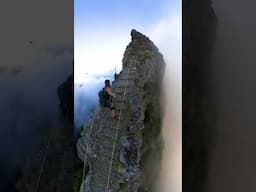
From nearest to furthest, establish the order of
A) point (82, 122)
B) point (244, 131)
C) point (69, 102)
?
1. point (244, 131)
2. point (82, 122)
3. point (69, 102)

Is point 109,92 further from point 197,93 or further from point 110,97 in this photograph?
point 197,93

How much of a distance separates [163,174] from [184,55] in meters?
0.46

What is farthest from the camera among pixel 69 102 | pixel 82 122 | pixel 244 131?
pixel 69 102

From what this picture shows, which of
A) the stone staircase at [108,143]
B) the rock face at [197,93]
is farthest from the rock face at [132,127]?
the rock face at [197,93]

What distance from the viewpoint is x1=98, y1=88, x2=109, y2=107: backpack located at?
1.78 meters

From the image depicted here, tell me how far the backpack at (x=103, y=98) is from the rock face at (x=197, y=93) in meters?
0.30

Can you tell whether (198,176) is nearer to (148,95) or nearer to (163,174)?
(163,174)

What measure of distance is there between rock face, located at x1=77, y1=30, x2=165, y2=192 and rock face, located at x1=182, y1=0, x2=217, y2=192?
11 cm

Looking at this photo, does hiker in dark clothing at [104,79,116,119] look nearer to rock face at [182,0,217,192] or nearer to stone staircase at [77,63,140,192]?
stone staircase at [77,63,140,192]

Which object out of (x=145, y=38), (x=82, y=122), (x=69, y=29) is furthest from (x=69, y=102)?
(x=145, y=38)

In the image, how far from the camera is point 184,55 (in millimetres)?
1725

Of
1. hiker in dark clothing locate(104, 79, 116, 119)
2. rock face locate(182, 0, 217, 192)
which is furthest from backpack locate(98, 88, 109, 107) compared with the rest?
rock face locate(182, 0, 217, 192)

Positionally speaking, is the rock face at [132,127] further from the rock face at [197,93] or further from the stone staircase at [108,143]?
the rock face at [197,93]

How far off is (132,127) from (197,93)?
0.93 feet
